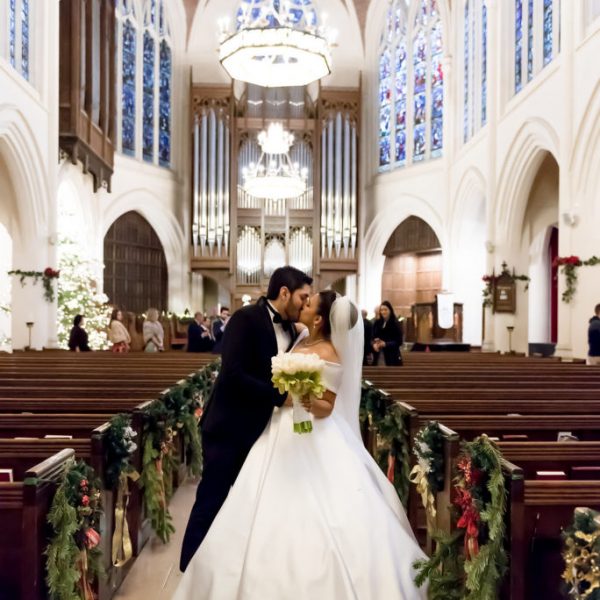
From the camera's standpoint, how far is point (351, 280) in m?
21.9

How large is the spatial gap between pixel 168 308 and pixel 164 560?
17.2 m

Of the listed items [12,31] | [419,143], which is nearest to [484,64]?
[419,143]

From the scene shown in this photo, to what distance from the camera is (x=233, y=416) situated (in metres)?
3.59

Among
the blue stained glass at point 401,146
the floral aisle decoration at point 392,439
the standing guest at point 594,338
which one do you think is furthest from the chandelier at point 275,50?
the floral aisle decoration at point 392,439

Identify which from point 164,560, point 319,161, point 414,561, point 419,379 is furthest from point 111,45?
point 414,561

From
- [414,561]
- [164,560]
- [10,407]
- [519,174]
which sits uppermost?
[519,174]

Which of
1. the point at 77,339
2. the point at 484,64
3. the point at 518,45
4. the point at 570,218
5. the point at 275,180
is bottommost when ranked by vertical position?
the point at 77,339

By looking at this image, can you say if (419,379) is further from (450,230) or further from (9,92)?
(450,230)

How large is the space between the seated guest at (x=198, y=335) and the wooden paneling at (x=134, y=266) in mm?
6255

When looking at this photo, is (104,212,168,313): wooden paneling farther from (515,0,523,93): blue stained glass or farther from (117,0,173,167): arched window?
(515,0,523,93): blue stained glass

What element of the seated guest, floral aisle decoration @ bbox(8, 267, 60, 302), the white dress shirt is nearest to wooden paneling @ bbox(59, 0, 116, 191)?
floral aisle decoration @ bbox(8, 267, 60, 302)

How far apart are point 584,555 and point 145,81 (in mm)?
19877

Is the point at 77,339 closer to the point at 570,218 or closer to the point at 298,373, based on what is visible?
the point at 570,218

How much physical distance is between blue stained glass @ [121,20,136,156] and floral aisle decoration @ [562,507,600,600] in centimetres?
1867
